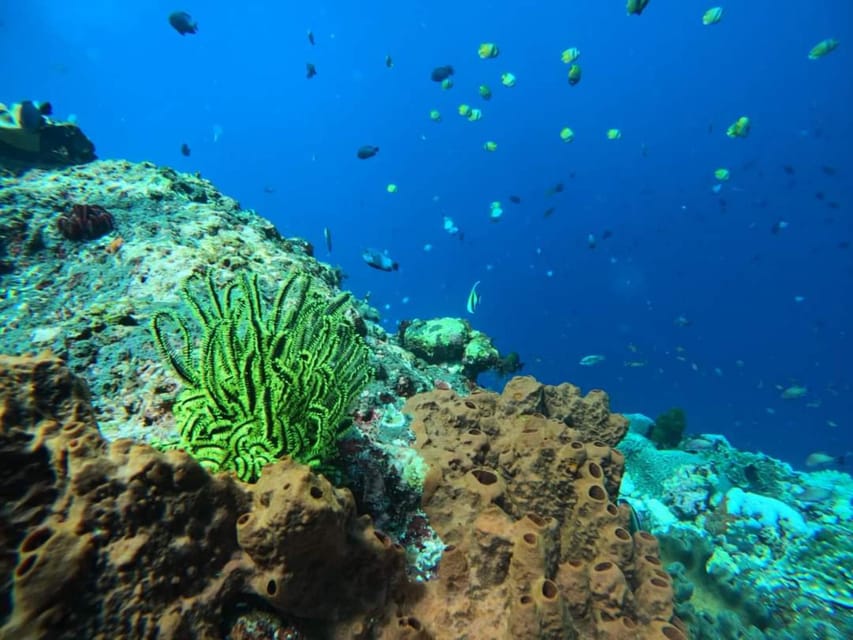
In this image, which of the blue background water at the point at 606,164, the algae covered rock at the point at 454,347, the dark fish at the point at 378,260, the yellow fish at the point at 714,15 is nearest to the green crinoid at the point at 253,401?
the algae covered rock at the point at 454,347

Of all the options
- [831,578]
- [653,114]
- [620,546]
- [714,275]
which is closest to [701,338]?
[714,275]

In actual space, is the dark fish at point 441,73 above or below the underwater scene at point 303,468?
above

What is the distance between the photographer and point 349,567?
234 cm

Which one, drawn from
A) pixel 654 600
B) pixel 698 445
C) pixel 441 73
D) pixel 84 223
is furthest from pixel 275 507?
pixel 441 73

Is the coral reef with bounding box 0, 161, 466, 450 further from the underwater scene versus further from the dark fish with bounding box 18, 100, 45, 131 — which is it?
the dark fish with bounding box 18, 100, 45, 131

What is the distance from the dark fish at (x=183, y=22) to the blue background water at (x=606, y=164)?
170ft

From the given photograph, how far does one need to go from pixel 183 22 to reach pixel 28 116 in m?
6.66

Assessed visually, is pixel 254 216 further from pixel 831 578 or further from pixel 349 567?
pixel 831 578

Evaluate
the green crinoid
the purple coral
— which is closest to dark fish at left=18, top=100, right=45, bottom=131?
the purple coral

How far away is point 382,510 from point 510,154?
103 m

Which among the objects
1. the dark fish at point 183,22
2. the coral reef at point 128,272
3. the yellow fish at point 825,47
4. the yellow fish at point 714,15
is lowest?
the coral reef at point 128,272

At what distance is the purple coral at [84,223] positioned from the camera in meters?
5.98

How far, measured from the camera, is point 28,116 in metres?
8.17

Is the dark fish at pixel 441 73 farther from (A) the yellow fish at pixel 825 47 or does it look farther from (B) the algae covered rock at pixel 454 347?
(A) the yellow fish at pixel 825 47
